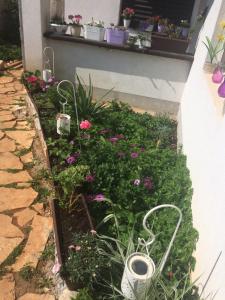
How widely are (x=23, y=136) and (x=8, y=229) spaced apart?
173 cm

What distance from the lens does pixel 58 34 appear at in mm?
5102

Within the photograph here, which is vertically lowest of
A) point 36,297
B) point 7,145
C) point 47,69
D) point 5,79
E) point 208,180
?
point 36,297

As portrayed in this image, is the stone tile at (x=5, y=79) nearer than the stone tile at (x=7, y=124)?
No

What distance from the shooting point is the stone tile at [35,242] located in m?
2.54

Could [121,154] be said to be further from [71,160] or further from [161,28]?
[161,28]

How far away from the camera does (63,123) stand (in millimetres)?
3619

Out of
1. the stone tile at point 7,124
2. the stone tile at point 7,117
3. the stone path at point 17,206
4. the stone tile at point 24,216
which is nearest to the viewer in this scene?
the stone path at point 17,206

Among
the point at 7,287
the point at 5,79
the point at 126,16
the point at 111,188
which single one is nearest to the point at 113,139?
the point at 111,188

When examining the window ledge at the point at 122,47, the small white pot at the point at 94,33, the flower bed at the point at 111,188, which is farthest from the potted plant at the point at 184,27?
→ the flower bed at the point at 111,188

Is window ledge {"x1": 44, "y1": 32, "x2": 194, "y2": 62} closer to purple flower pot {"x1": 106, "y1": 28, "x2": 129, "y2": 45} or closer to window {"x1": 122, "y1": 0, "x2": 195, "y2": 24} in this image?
purple flower pot {"x1": 106, "y1": 28, "x2": 129, "y2": 45}

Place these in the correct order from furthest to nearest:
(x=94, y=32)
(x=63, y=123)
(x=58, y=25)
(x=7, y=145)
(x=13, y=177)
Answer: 1. (x=58, y=25)
2. (x=94, y=32)
3. (x=7, y=145)
4. (x=63, y=123)
5. (x=13, y=177)

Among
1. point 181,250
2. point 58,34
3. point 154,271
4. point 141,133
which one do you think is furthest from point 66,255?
point 58,34

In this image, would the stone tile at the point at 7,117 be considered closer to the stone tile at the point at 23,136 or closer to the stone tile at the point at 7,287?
the stone tile at the point at 23,136

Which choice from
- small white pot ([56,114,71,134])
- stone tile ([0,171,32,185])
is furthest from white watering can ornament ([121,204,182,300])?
small white pot ([56,114,71,134])
